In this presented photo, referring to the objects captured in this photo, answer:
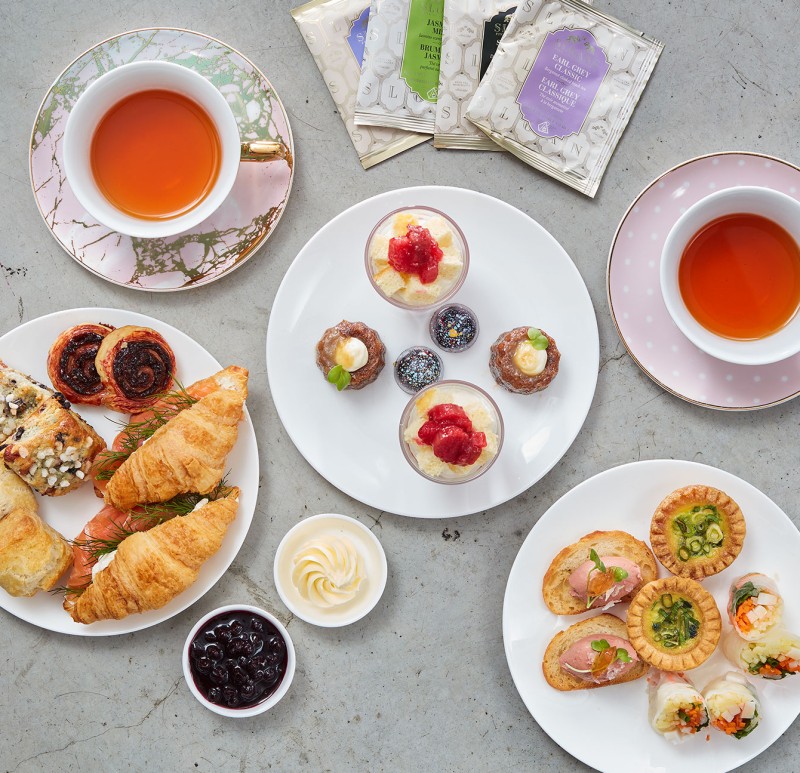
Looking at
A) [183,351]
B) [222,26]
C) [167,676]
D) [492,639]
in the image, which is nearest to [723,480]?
[492,639]

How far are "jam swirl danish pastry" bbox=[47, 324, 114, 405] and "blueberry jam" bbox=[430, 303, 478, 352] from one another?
1.10 meters

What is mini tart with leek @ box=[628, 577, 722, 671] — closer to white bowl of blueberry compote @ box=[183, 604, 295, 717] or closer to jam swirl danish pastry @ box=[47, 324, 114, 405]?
white bowl of blueberry compote @ box=[183, 604, 295, 717]

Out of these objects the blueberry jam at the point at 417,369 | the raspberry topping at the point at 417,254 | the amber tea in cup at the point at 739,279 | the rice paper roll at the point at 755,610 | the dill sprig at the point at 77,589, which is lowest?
the rice paper roll at the point at 755,610

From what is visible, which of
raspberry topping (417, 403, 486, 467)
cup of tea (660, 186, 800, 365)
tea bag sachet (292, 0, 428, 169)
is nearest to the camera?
raspberry topping (417, 403, 486, 467)

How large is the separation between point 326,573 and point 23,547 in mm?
954

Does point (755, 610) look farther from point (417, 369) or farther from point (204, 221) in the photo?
point (204, 221)

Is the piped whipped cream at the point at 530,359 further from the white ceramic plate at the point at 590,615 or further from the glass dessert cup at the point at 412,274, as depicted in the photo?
the white ceramic plate at the point at 590,615

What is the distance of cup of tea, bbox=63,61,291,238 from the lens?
207 centimetres

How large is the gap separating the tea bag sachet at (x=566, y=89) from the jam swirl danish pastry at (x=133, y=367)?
131 centimetres

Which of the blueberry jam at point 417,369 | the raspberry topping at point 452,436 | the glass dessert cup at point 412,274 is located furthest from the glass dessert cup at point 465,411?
the glass dessert cup at point 412,274

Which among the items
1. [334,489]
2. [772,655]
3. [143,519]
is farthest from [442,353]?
[772,655]

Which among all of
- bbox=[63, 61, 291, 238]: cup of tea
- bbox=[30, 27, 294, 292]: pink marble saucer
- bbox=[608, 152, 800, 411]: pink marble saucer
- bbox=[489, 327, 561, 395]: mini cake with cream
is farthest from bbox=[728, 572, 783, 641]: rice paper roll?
bbox=[63, 61, 291, 238]: cup of tea

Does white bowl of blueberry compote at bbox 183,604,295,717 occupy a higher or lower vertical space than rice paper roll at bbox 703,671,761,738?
higher

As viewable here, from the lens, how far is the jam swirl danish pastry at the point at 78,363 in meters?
2.21
